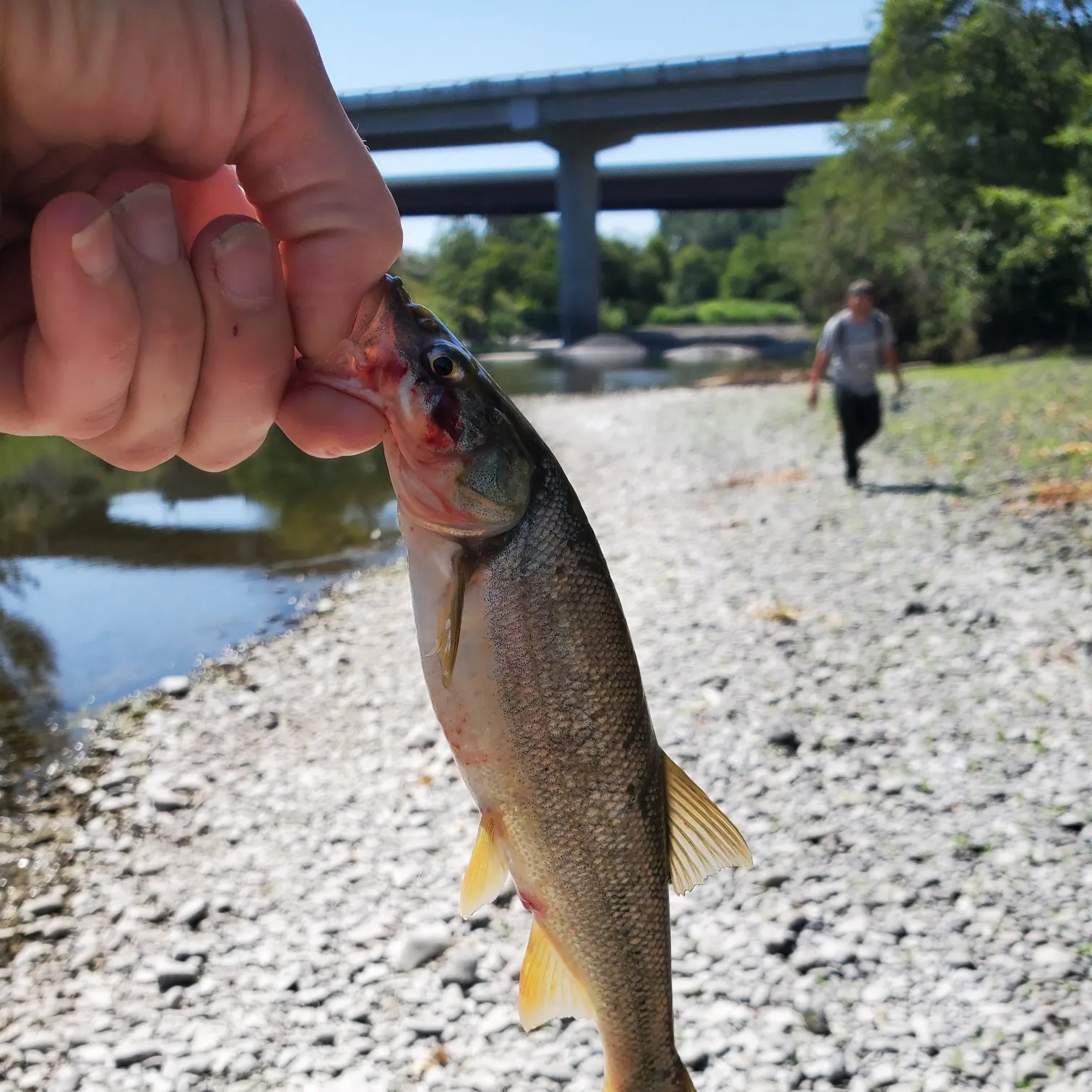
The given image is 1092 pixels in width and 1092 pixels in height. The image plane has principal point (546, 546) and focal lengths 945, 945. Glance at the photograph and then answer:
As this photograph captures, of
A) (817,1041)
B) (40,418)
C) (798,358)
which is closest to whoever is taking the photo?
(40,418)

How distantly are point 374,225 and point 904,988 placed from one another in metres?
4.24

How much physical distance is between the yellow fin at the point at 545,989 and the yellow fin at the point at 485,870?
0.69ft

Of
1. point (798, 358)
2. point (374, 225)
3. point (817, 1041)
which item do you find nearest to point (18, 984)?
point (817, 1041)

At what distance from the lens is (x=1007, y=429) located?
1755 cm

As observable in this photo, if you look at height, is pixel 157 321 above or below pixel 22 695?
above

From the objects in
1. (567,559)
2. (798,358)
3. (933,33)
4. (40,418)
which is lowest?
(798,358)

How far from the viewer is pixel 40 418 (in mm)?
1981

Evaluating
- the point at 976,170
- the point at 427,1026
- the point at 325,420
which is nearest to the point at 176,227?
the point at 325,420

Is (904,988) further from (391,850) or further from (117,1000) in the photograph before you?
(117,1000)

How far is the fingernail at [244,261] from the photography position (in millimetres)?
1943

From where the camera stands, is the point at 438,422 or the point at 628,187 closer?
the point at 438,422

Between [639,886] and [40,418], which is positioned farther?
[639,886]

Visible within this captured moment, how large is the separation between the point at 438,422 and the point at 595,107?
5527 cm

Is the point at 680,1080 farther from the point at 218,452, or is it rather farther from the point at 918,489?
the point at 918,489
